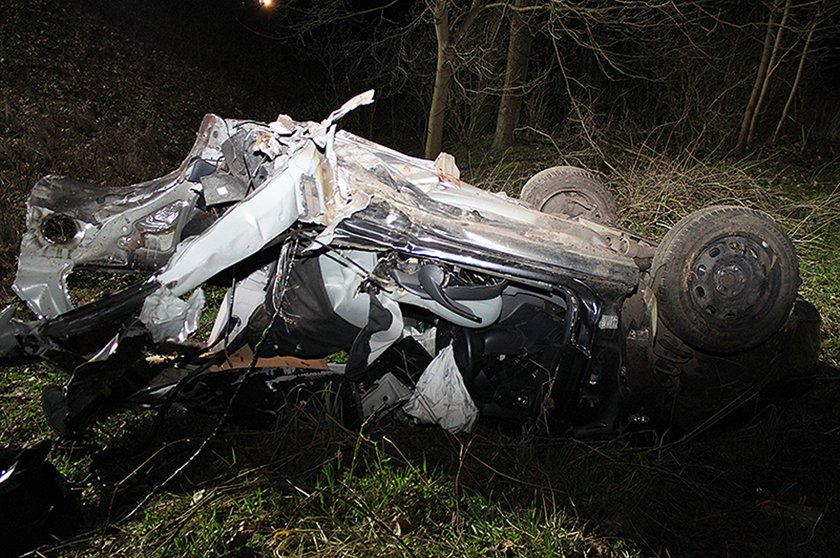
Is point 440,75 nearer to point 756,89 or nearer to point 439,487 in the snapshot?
point 756,89

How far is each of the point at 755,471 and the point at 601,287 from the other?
1575 mm

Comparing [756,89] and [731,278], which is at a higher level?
[756,89]

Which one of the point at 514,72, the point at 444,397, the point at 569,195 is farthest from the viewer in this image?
the point at 514,72

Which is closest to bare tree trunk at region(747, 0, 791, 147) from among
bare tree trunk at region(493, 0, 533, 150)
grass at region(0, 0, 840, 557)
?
bare tree trunk at region(493, 0, 533, 150)

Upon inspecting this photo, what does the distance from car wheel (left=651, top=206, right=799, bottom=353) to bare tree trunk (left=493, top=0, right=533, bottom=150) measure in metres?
5.76

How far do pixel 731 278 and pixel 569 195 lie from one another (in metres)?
1.56

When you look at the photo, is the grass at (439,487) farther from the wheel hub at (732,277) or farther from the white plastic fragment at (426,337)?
the wheel hub at (732,277)

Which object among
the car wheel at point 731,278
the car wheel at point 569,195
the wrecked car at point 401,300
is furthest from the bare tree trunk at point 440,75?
the car wheel at point 731,278

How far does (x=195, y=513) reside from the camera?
2586 mm

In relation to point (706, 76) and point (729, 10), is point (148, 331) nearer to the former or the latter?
point (706, 76)

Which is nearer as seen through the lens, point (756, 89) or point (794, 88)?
point (756, 89)

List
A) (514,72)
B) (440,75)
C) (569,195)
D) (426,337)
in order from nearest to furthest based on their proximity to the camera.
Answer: (426,337)
(569,195)
(440,75)
(514,72)

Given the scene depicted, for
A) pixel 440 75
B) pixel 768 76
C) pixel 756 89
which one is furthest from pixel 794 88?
pixel 440 75

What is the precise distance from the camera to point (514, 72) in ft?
34.6
